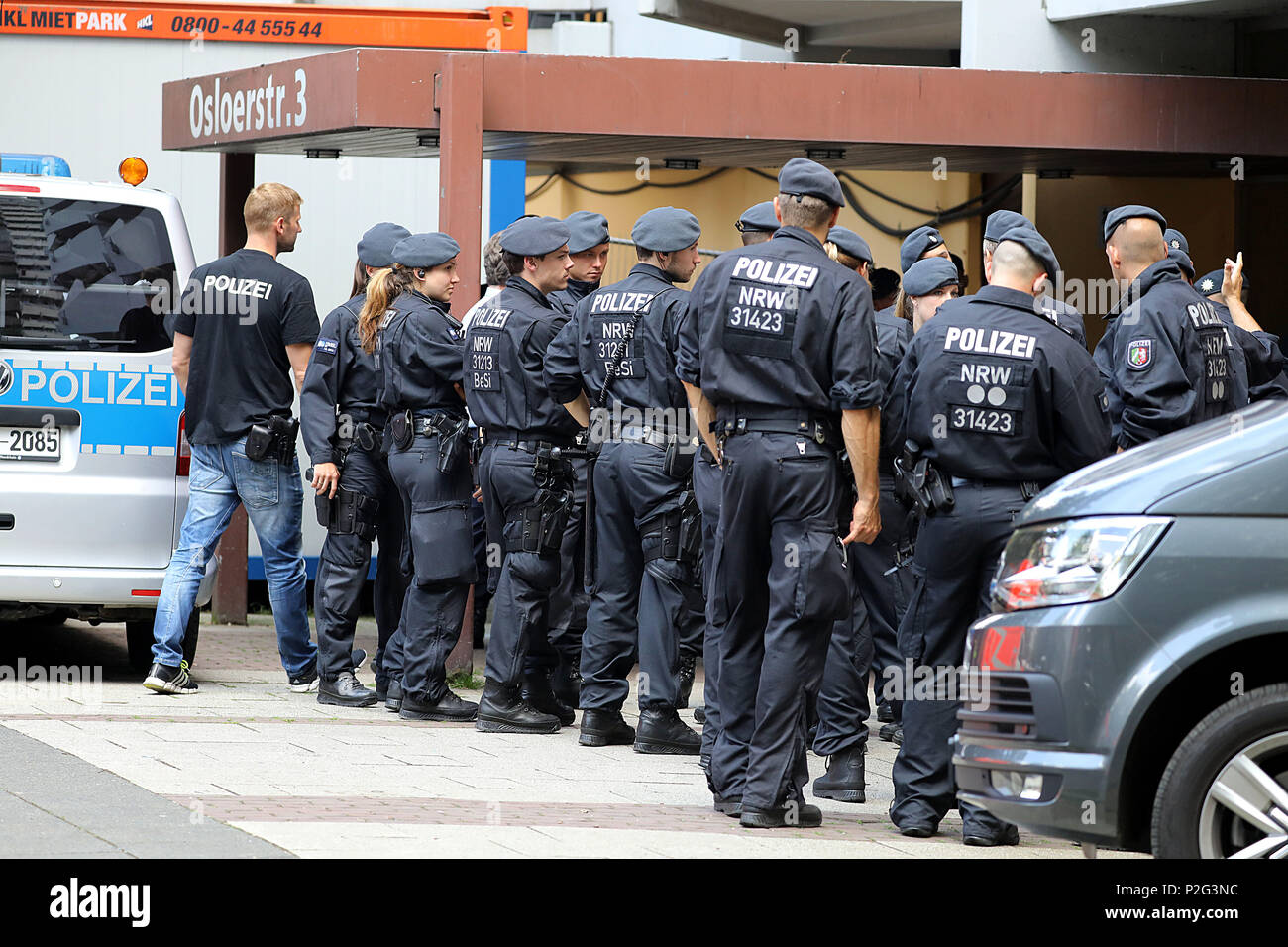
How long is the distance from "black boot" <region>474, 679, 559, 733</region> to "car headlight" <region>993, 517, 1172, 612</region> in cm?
331

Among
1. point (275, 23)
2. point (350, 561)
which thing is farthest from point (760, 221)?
point (275, 23)

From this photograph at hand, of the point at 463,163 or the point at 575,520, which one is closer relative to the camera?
the point at 575,520

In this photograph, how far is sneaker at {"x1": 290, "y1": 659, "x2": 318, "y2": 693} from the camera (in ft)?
28.8

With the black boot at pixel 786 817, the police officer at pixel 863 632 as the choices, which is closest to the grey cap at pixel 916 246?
the police officer at pixel 863 632

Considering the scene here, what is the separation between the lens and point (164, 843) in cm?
536

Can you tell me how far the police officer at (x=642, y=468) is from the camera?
723 centimetres

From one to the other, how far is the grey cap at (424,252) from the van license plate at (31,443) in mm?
1746

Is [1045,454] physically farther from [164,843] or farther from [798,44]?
[798,44]

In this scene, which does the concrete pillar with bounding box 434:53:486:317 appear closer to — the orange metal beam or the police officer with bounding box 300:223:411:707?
the police officer with bounding box 300:223:411:707

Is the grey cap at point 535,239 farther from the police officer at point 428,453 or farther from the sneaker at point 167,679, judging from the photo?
the sneaker at point 167,679

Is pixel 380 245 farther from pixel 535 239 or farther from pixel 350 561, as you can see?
pixel 350 561

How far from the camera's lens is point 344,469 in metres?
8.41

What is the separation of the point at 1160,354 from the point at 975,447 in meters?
1.26
